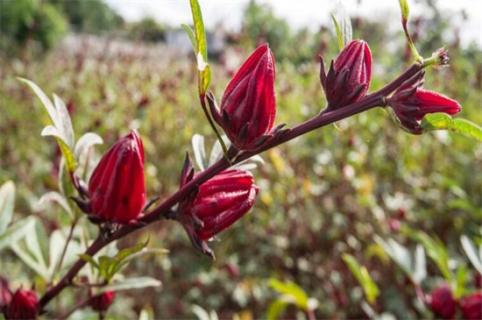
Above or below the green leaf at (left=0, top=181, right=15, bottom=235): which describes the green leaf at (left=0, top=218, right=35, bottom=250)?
below

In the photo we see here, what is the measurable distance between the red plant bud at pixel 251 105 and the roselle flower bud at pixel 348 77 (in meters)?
0.04

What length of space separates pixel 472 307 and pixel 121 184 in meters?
0.56

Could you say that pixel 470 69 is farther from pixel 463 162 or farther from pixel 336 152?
pixel 336 152

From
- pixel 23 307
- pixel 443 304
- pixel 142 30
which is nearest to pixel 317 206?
pixel 443 304

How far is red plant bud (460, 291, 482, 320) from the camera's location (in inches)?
31.9

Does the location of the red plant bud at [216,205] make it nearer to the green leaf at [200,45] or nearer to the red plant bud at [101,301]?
the green leaf at [200,45]

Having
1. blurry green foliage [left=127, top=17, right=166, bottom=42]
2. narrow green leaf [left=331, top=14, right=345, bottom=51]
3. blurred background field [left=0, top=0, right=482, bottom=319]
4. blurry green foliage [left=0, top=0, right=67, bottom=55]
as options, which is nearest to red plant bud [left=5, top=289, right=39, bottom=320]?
narrow green leaf [left=331, top=14, right=345, bottom=51]

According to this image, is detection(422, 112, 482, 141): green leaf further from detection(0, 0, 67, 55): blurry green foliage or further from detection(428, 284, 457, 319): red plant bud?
detection(0, 0, 67, 55): blurry green foliage

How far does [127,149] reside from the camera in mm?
500

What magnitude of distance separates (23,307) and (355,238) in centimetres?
206

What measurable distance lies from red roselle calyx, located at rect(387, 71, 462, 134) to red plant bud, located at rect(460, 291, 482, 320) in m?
0.45

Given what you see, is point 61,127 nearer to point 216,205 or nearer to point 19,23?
point 216,205

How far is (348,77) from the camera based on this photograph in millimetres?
450

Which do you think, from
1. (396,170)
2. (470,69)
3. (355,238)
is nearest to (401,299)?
(355,238)
